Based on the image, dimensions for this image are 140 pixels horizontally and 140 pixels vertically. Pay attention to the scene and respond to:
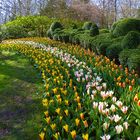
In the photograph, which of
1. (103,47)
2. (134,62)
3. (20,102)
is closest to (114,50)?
(103,47)

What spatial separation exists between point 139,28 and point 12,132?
8.87 meters

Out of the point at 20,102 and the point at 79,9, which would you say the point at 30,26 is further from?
the point at 20,102

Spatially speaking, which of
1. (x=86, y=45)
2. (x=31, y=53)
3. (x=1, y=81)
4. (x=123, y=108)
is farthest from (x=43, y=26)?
(x=123, y=108)

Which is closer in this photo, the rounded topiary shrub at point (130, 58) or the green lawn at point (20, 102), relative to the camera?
the green lawn at point (20, 102)

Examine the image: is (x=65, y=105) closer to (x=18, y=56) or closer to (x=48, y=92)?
(x=48, y=92)

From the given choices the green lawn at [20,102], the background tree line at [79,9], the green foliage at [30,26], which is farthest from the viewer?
the background tree line at [79,9]

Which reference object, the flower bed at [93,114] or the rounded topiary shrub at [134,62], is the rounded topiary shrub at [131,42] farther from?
the flower bed at [93,114]

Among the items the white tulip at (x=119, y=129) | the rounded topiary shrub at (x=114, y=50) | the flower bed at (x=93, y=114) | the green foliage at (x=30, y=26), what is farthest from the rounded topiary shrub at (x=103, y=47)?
the green foliage at (x=30, y=26)

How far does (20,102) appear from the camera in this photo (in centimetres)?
684

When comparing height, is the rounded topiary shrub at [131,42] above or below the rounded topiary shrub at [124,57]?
above

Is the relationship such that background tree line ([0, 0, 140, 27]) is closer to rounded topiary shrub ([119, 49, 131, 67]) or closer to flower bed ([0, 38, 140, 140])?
rounded topiary shrub ([119, 49, 131, 67])

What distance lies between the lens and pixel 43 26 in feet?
84.0

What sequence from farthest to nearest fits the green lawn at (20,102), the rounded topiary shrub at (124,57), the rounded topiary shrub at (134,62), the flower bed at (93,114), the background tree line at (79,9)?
the background tree line at (79,9) < the rounded topiary shrub at (124,57) < the rounded topiary shrub at (134,62) < the green lawn at (20,102) < the flower bed at (93,114)

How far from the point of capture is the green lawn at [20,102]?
5.32 m
